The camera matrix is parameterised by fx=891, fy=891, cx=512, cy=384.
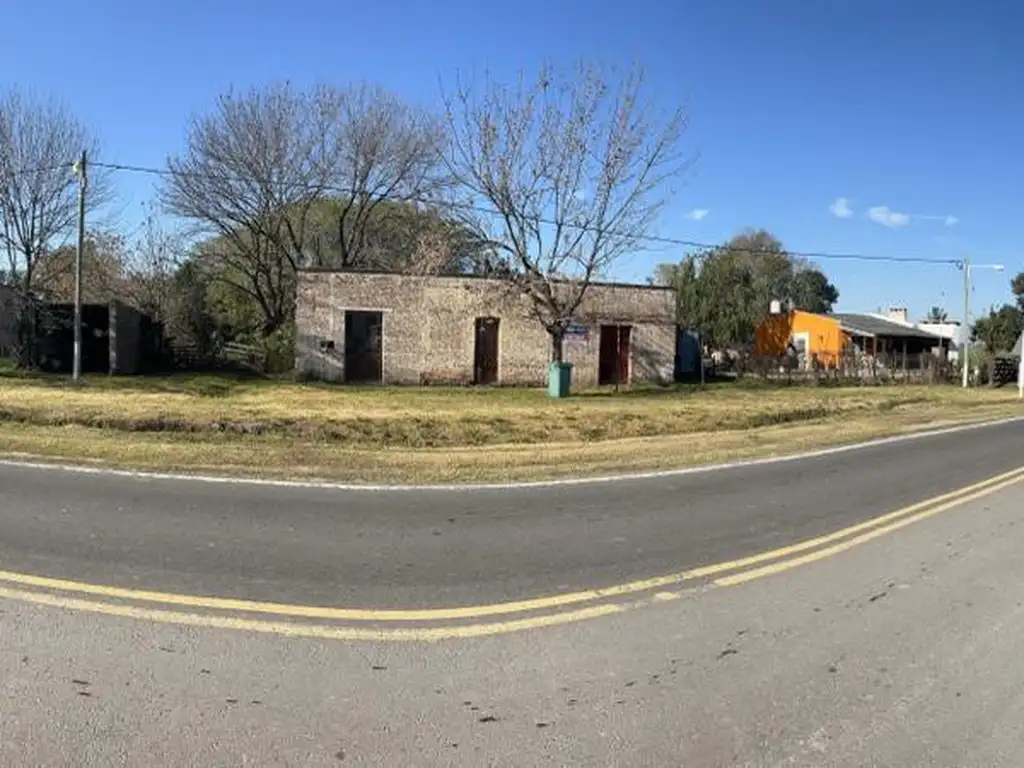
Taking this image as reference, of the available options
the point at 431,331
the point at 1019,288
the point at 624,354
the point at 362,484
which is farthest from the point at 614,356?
the point at 1019,288

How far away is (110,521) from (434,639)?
4.24 meters

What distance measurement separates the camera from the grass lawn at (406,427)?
12094 mm

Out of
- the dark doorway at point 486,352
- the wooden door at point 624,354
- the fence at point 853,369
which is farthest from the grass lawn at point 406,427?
the fence at point 853,369

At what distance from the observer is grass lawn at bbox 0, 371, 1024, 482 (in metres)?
12.1

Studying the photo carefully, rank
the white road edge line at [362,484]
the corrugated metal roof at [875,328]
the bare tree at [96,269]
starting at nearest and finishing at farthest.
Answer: the white road edge line at [362,484] → the bare tree at [96,269] → the corrugated metal roof at [875,328]

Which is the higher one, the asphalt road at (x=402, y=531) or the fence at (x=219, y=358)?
the fence at (x=219, y=358)

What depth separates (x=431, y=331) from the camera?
3125cm

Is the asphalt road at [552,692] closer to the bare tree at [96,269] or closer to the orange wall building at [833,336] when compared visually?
the bare tree at [96,269]

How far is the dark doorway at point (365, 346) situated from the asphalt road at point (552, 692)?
84.3 feet

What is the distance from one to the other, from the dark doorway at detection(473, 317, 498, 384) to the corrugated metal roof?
1118 inches

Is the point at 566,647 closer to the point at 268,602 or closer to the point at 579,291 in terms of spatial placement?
the point at 268,602

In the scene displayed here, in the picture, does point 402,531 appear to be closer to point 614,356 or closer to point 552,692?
point 552,692

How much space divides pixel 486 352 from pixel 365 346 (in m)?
4.30

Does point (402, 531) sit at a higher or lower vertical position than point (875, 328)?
lower
